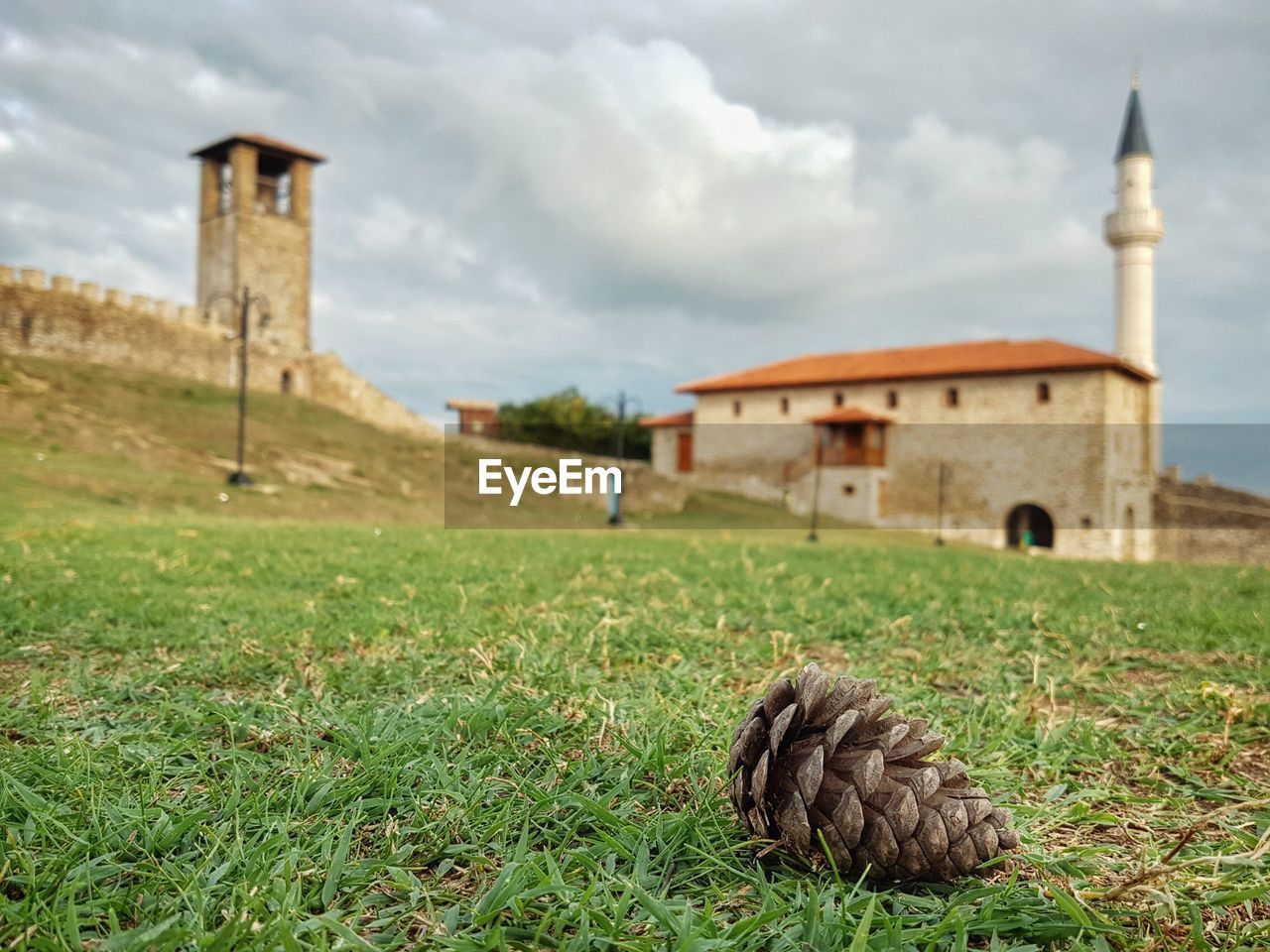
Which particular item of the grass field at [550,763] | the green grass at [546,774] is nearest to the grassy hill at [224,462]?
the grass field at [550,763]

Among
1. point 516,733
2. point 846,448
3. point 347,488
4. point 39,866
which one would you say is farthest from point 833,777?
point 846,448

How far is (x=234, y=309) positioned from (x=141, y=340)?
6345 mm

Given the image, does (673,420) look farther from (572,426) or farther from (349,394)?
(349,394)

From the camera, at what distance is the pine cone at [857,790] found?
106 cm

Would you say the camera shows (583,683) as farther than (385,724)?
Yes

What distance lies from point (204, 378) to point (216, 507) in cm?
2445

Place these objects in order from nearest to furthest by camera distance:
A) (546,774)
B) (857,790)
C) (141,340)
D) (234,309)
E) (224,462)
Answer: (857,790) → (546,774) → (224,462) → (141,340) → (234,309)

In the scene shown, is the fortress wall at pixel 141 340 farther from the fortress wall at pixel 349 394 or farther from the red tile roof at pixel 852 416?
the red tile roof at pixel 852 416

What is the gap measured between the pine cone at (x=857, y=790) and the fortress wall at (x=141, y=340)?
3483 centimetres

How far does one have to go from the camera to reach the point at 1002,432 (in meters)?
34.1

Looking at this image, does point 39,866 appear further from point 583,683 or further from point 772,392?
point 772,392

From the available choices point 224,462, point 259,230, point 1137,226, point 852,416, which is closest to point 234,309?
point 259,230

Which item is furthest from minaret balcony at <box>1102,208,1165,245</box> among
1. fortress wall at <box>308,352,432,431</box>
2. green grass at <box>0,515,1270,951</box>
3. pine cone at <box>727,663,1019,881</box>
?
pine cone at <box>727,663,1019,881</box>

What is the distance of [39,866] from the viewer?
1041mm
